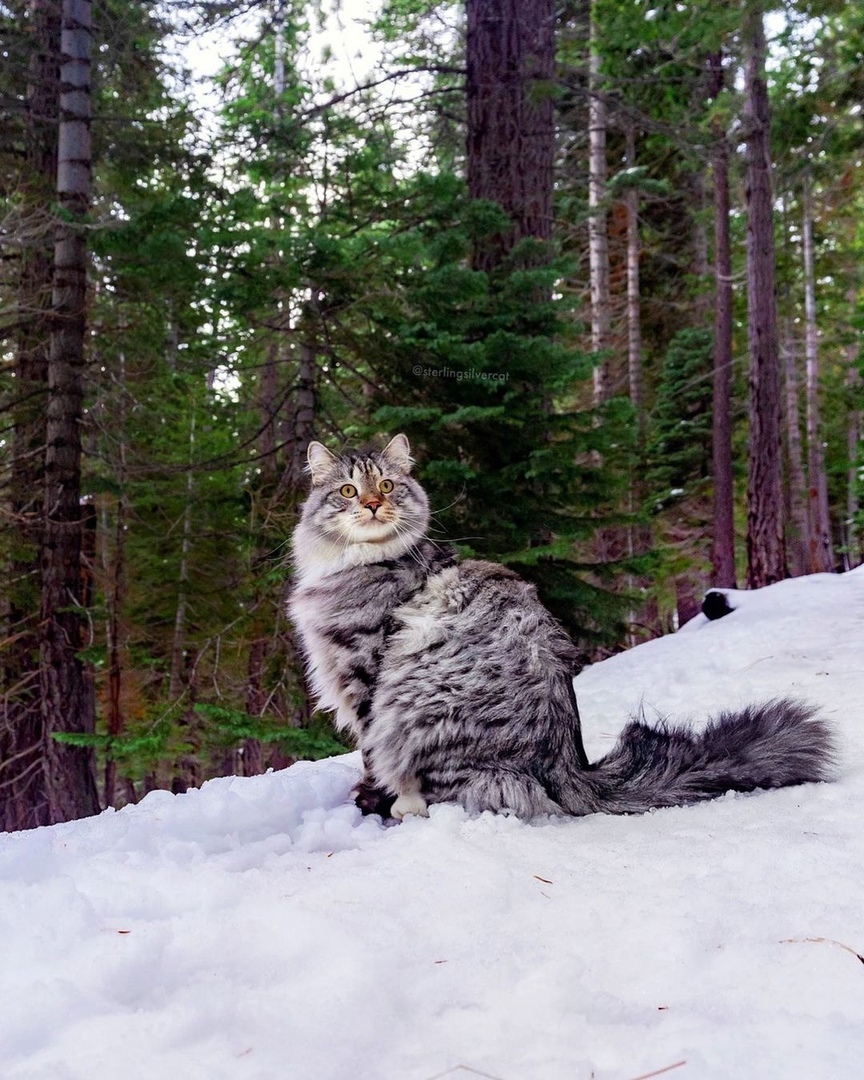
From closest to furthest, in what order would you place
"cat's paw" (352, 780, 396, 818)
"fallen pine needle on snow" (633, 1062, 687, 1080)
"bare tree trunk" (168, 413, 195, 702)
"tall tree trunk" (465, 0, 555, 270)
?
"fallen pine needle on snow" (633, 1062, 687, 1080)
"cat's paw" (352, 780, 396, 818)
"tall tree trunk" (465, 0, 555, 270)
"bare tree trunk" (168, 413, 195, 702)

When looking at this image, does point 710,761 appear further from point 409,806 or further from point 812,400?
point 812,400

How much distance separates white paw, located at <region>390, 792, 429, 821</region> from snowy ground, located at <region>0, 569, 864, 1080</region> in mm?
120

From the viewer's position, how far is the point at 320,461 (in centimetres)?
400

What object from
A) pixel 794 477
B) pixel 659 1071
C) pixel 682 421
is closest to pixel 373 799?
pixel 659 1071

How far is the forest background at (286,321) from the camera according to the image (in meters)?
6.37

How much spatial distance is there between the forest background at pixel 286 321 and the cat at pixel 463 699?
85.8 inches

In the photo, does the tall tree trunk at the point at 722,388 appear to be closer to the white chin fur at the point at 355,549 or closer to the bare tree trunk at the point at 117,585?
the bare tree trunk at the point at 117,585

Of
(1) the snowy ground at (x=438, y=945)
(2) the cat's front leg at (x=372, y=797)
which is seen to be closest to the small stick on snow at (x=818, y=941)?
(1) the snowy ground at (x=438, y=945)

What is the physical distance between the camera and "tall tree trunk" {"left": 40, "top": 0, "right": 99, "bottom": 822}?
814 centimetres

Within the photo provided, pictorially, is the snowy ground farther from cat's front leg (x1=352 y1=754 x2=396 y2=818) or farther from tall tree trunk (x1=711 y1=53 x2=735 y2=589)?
tall tree trunk (x1=711 y1=53 x2=735 y2=589)

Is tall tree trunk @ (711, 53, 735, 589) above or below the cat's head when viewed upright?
above

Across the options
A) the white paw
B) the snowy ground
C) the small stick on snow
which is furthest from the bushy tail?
the small stick on snow

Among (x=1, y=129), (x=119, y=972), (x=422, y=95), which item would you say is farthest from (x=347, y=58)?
(x=119, y=972)

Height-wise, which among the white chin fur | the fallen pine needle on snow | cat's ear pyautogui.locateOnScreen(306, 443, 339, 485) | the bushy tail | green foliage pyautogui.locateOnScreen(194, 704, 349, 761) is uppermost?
cat's ear pyautogui.locateOnScreen(306, 443, 339, 485)
